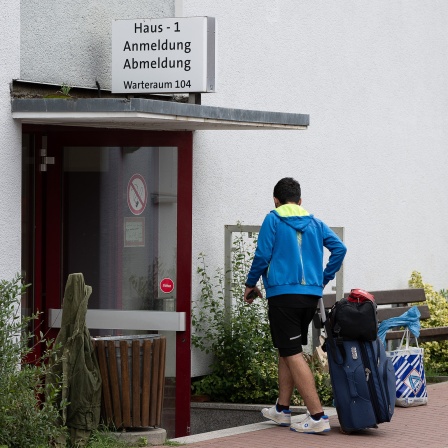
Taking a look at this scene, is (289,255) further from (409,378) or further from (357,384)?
(409,378)

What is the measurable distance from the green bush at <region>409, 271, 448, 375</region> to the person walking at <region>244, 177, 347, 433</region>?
4.61 meters

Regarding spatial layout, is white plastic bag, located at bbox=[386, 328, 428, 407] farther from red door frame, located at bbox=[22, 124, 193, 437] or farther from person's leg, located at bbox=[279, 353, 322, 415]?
red door frame, located at bbox=[22, 124, 193, 437]

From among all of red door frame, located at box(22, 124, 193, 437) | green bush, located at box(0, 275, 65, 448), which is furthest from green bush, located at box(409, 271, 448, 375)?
green bush, located at box(0, 275, 65, 448)

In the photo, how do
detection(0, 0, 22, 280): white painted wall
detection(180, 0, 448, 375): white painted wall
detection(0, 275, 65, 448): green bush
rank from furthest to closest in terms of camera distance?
detection(180, 0, 448, 375): white painted wall < detection(0, 0, 22, 280): white painted wall < detection(0, 275, 65, 448): green bush

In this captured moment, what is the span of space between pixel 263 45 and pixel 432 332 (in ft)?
12.1

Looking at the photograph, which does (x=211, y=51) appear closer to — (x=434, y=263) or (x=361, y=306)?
(x=361, y=306)

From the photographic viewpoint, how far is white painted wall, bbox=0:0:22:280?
27.8 feet

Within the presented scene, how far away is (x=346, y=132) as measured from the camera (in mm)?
13055

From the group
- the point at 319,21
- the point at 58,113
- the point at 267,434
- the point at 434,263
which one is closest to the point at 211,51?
the point at 58,113

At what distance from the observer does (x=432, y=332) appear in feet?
42.1

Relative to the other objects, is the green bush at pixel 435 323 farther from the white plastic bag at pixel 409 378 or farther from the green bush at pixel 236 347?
the green bush at pixel 236 347

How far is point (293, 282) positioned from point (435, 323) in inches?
209

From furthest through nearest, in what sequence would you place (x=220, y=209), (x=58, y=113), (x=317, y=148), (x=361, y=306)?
(x=317, y=148)
(x=220, y=209)
(x=361, y=306)
(x=58, y=113)

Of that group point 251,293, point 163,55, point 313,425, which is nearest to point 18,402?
point 251,293
